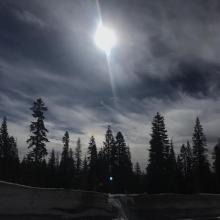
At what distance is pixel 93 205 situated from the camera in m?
17.3

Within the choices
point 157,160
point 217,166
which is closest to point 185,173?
point 217,166

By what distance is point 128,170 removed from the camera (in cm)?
7588

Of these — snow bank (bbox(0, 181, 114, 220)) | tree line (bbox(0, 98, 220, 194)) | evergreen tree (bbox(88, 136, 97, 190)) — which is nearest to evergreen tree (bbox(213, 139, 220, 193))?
tree line (bbox(0, 98, 220, 194))

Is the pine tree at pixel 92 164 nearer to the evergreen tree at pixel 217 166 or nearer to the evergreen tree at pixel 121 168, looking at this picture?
the evergreen tree at pixel 121 168

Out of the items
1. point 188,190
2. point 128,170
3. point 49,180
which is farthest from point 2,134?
point 188,190

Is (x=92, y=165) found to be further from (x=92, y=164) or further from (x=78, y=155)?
(x=78, y=155)

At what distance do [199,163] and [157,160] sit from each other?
520 inches

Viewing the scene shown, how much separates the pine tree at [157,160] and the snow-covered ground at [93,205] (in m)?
37.7

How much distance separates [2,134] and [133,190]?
29867 millimetres

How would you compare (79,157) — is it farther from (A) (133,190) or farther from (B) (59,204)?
(B) (59,204)

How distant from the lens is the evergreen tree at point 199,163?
221 ft

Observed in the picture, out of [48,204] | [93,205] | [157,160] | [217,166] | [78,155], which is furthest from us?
[78,155]

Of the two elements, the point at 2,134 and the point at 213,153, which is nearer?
the point at 2,134

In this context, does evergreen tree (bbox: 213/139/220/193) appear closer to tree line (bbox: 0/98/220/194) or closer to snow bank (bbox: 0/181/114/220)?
tree line (bbox: 0/98/220/194)
